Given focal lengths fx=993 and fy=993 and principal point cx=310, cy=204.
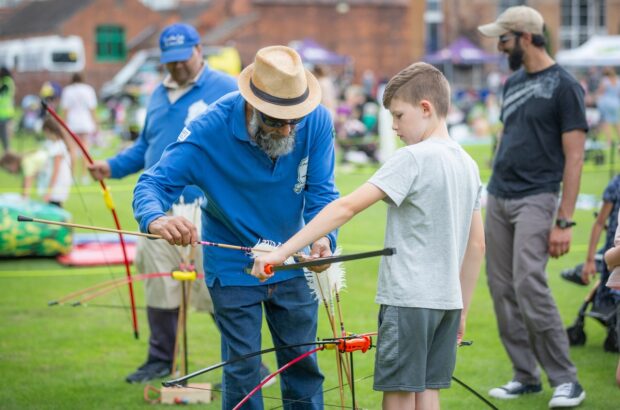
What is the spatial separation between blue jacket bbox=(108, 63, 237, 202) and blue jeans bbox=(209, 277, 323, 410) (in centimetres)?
184

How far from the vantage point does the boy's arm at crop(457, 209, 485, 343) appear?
13.8 feet

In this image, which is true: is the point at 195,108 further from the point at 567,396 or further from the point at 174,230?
the point at 567,396

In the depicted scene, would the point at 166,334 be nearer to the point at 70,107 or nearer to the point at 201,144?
the point at 201,144

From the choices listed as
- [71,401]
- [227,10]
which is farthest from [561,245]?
[227,10]

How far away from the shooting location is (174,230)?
3.97 meters

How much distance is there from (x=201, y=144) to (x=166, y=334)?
248 cm

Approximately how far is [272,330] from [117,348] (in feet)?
9.56

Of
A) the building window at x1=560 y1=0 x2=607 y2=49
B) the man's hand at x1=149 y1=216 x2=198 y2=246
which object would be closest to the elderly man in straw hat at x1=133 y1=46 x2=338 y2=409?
the man's hand at x1=149 y1=216 x2=198 y2=246

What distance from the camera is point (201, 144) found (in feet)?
14.2

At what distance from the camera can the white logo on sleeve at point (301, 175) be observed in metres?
4.40

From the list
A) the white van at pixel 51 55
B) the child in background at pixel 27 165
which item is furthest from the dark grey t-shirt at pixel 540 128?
the white van at pixel 51 55

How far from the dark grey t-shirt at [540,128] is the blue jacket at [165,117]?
1740 millimetres

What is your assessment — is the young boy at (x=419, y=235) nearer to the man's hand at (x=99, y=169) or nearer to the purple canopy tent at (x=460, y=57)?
the man's hand at (x=99, y=169)

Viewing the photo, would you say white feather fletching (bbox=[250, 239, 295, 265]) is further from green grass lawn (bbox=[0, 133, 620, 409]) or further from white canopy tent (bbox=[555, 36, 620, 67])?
white canopy tent (bbox=[555, 36, 620, 67])
